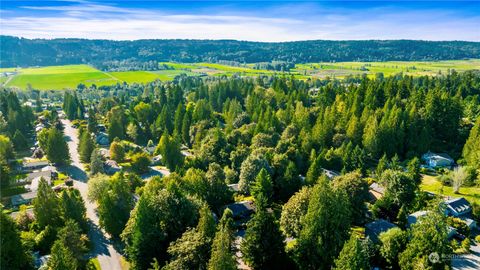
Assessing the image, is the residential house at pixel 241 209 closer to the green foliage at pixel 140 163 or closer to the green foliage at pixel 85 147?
the green foliage at pixel 140 163

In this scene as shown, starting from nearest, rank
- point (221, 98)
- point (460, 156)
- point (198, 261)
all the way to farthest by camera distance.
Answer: point (198, 261) < point (460, 156) < point (221, 98)

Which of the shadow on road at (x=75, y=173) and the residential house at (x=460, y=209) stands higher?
the residential house at (x=460, y=209)

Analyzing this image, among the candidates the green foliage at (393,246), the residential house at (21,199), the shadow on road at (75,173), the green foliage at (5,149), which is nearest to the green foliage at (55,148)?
the shadow on road at (75,173)

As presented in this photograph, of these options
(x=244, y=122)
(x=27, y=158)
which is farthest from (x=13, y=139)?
(x=244, y=122)

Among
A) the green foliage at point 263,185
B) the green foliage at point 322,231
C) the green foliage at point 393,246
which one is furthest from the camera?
the green foliage at point 263,185

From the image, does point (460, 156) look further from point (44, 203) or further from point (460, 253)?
point (44, 203)

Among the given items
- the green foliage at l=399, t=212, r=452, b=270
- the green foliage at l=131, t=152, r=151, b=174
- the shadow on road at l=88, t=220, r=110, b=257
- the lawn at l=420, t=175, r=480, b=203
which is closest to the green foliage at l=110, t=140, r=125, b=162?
the green foliage at l=131, t=152, r=151, b=174
